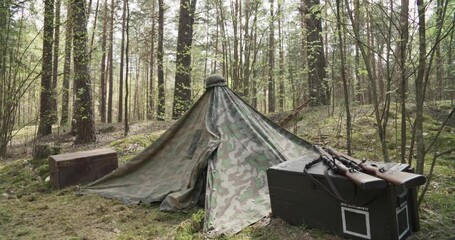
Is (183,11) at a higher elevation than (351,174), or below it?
higher

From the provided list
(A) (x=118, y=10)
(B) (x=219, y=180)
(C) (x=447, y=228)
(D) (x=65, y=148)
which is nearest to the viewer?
(C) (x=447, y=228)

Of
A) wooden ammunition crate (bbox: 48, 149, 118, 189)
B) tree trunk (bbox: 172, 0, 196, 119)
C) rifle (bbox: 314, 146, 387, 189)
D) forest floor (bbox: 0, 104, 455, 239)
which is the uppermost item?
tree trunk (bbox: 172, 0, 196, 119)

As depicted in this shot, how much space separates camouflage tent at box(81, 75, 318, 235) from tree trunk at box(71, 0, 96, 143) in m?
3.43

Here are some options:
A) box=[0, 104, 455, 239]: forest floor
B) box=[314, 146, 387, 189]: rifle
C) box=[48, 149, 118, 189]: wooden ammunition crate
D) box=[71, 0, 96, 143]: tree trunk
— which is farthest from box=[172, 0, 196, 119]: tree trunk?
box=[314, 146, 387, 189]: rifle

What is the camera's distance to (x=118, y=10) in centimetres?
1412

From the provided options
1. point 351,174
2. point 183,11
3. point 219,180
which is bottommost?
point 219,180

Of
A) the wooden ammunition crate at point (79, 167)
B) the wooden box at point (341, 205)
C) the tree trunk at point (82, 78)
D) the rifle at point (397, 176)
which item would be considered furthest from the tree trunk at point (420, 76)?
the tree trunk at point (82, 78)

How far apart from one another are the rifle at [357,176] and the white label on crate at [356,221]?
10.9 inches

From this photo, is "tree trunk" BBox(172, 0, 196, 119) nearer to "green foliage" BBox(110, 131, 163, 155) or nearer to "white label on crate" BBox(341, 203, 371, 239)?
"green foliage" BBox(110, 131, 163, 155)

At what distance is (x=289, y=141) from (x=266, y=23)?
4018mm

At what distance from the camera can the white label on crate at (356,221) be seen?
6.96ft

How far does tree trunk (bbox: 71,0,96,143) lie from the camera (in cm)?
653

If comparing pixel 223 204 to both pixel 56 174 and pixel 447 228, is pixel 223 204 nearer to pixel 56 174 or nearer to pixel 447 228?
pixel 447 228

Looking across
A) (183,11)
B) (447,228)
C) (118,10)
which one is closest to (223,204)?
(447,228)
